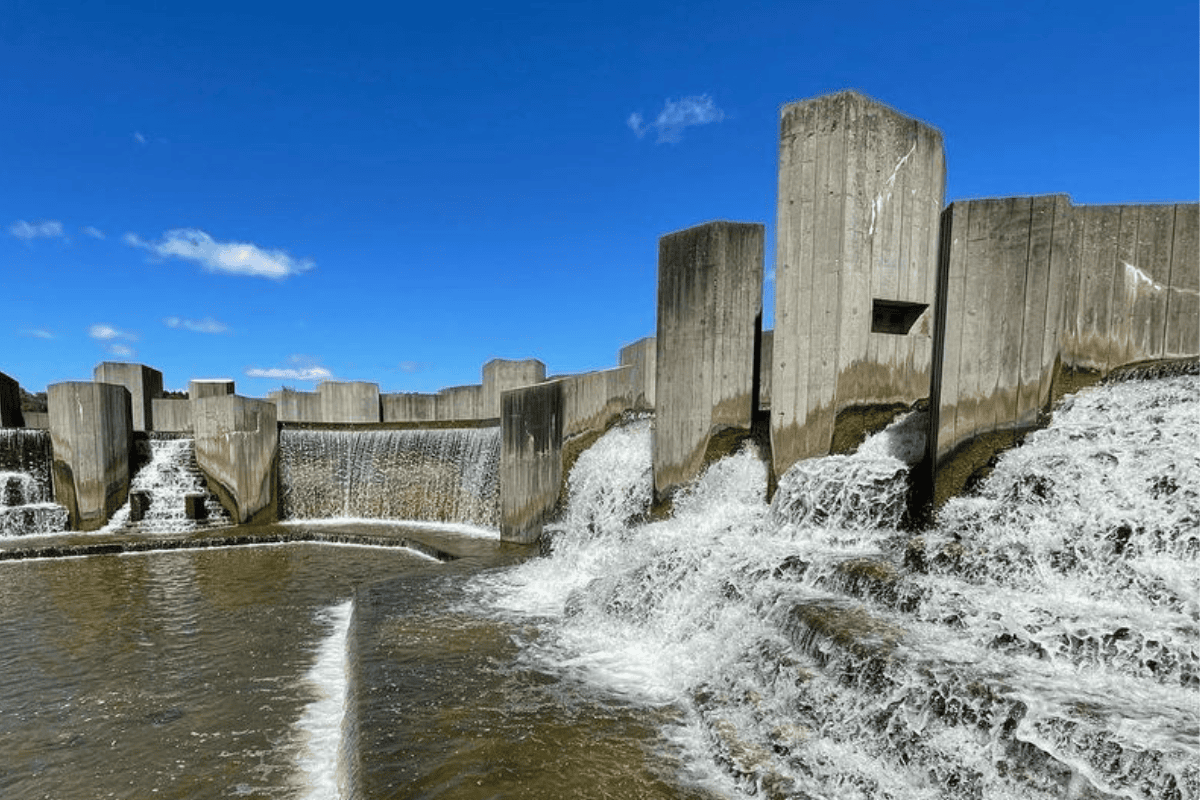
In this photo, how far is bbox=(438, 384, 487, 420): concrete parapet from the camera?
1858 cm

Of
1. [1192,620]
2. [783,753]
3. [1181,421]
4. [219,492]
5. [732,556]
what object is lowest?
[219,492]

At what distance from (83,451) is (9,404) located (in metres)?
5.81

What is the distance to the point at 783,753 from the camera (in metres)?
3.14

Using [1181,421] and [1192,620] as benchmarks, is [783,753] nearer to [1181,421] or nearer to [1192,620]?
[1192,620]

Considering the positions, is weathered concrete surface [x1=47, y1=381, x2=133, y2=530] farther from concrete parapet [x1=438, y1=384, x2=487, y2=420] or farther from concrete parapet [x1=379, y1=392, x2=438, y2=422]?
concrete parapet [x1=438, y1=384, x2=487, y2=420]

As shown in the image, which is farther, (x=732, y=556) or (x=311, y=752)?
(x=732, y=556)

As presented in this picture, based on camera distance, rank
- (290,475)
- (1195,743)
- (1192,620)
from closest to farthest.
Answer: (1195,743)
(1192,620)
(290,475)

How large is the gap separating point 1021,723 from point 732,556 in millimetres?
2766

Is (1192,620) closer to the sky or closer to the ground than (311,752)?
closer to the sky

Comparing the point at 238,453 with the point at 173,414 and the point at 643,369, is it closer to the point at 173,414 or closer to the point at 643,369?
the point at 173,414

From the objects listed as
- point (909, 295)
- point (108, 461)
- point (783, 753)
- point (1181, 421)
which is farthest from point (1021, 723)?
point (108, 461)

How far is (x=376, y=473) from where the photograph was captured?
13.2m

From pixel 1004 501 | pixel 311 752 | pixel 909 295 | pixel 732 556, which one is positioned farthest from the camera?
pixel 909 295

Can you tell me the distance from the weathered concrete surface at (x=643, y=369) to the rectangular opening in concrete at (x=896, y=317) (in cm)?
371
